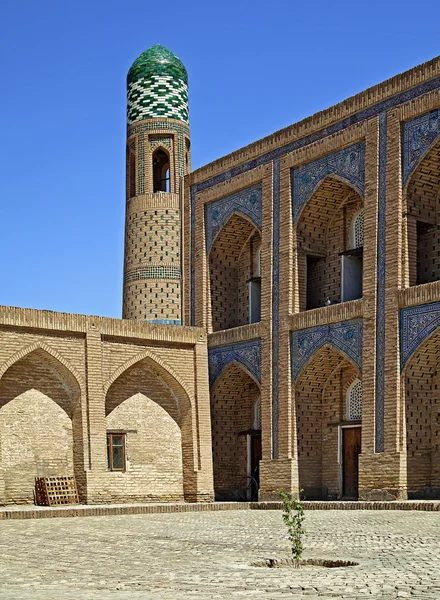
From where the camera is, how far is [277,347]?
16750 mm

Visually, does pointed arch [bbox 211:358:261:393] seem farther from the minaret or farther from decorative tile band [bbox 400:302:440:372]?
decorative tile band [bbox 400:302:440:372]

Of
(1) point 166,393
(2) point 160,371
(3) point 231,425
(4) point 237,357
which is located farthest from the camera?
(3) point 231,425

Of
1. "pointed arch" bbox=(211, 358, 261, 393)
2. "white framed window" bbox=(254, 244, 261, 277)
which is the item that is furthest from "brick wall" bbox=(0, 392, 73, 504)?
"white framed window" bbox=(254, 244, 261, 277)

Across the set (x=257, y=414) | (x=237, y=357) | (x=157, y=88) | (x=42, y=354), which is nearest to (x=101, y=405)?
(x=42, y=354)

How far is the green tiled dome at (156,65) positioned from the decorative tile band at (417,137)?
838cm

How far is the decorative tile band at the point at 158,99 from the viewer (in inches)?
852

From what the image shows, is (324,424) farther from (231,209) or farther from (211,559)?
(211,559)

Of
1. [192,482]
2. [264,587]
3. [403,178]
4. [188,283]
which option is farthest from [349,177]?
[264,587]

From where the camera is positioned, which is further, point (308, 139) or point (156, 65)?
point (156, 65)

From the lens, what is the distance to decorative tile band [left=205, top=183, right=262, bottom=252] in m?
17.8

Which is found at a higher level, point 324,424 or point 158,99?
point 158,99

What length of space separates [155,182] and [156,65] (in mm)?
2602

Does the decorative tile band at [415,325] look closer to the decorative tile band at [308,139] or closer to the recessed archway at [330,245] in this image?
the recessed archway at [330,245]

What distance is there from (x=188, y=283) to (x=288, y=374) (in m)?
3.70
